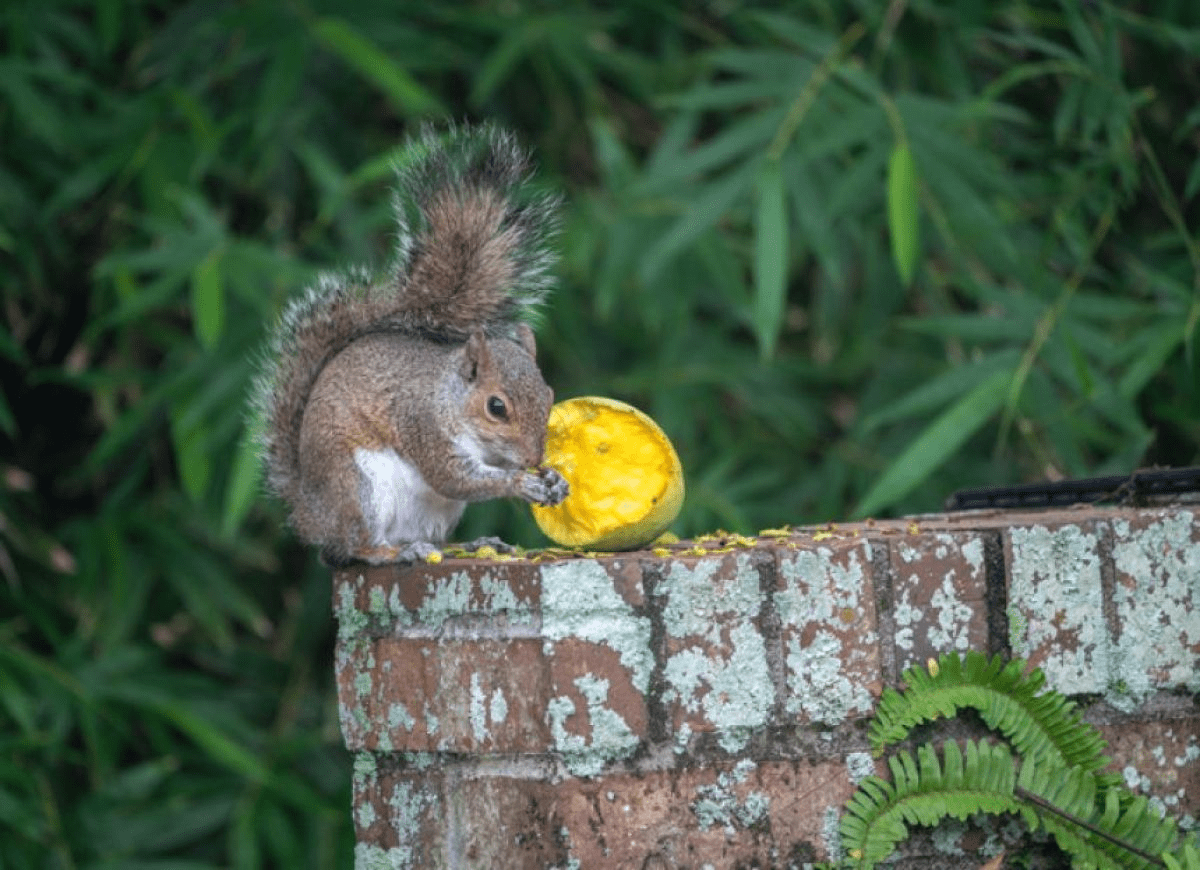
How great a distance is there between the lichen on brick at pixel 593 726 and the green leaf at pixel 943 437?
109 cm

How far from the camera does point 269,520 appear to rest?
3.65 meters

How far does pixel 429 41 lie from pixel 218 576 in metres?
1.20

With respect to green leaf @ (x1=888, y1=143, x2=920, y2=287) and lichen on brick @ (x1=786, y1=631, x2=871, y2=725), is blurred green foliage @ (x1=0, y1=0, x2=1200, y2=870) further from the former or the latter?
lichen on brick @ (x1=786, y1=631, x2=871, y2=725)

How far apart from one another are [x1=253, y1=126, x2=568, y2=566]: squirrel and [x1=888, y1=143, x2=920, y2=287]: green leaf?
0.75m

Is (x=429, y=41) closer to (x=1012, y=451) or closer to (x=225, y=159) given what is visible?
(x=225, y=159)

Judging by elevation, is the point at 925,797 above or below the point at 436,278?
below

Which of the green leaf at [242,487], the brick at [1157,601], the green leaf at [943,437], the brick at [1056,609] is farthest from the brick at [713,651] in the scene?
the green leaf at [242,487]

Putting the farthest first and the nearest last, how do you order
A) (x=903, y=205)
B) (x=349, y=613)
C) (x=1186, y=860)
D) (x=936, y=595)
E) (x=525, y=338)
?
(x=903, y=205) < (x=525, y=338) < (x=349, y=613) < (x=936, y=595) < (x=1186, y=860)

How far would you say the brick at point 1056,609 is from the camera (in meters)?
1.52

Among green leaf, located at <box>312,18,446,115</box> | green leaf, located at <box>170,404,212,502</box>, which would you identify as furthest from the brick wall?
green leaf, located at <box>312,18,446,115</box>

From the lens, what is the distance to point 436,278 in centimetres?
209

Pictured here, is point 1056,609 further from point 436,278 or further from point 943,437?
point 943,437

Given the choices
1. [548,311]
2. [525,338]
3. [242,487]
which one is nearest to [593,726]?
[525,338]

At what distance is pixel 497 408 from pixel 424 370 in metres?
0.12
